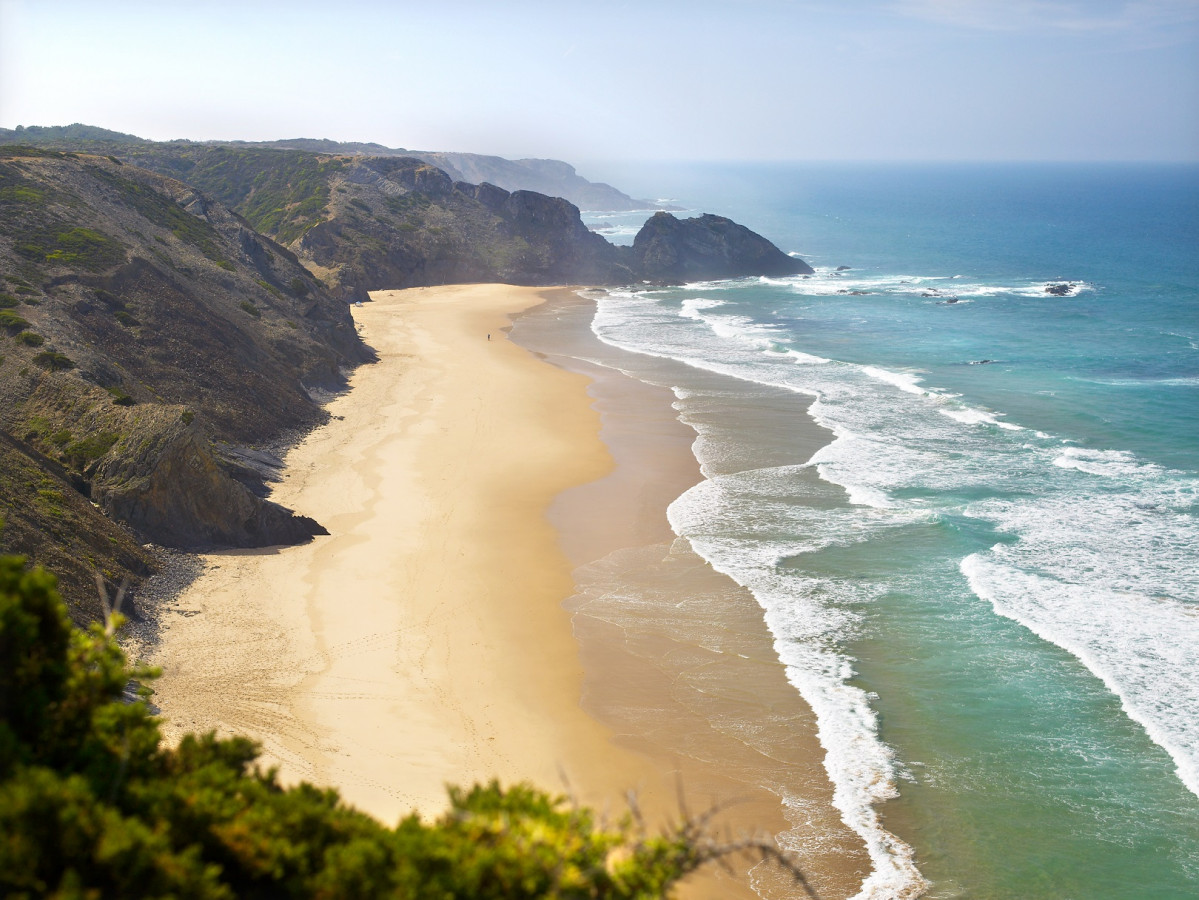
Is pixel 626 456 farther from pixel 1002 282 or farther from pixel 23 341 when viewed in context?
pixel 1002 282

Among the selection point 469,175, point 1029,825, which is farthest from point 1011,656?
point 469,175

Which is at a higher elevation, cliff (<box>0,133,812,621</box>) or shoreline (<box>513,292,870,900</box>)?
cliff (<box>0,133,812,621</box>)

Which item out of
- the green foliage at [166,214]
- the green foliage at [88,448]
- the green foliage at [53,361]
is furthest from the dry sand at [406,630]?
the green foliage at [166,214]

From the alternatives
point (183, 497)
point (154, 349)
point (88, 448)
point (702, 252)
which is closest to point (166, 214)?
point (154, 349)

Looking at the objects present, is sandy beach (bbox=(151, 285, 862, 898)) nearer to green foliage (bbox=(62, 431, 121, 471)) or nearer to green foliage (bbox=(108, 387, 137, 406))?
green foliage (bbox=(62, 431, 121, 471))

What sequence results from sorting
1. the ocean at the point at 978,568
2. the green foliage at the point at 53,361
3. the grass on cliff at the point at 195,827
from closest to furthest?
1. the grass on cliff at the point at 195,827
2. the ocean at the point at 978,568
3. the green foliage at the point at 53,361

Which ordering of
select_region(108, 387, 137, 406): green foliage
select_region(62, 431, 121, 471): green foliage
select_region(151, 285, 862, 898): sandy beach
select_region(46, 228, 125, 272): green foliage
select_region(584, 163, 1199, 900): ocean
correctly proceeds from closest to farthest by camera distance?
select_region(584, 163, 1199, 900): ocean < select_region(151, 285, 862, 898): sandy beach < select_region(62, 431, 121, 471): green foliage < select_region(108, 387, 137, 406): green foliage < select_region(46, 228, 125, 272): green foliage

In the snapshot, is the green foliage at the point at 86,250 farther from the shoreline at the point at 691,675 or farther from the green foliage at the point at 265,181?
the green foliage at the point at 265,181

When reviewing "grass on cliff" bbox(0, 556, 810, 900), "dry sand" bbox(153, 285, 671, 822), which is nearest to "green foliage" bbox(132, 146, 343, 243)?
"dry sand" bbox(153, 285, 671, 822)
